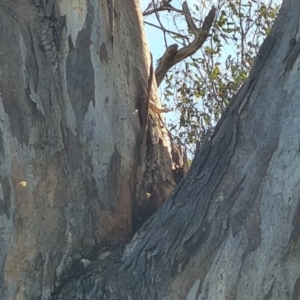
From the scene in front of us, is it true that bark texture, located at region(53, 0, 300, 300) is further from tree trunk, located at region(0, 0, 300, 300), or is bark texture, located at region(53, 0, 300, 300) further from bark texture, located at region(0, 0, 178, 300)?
bark texture, located at region(0, 0, 178, 300)

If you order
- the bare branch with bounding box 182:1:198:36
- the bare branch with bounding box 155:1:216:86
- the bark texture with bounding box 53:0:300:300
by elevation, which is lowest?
the bark texture with bounding box 53:0:300:300

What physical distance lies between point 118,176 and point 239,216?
506mm

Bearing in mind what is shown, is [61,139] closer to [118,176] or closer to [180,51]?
[118,176]

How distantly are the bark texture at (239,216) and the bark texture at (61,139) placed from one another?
0.15m

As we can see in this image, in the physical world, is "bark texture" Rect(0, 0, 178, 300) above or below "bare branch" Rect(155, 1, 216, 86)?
below

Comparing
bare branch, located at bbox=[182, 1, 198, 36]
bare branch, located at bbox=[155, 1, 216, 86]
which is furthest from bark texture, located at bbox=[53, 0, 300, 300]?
bare branch, located at bbox=[182, 1, 198, 36]

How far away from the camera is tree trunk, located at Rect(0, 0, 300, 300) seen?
1761 mm

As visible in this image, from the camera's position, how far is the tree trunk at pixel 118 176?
5.78 feet

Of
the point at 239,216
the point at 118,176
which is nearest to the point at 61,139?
the point at 118,176

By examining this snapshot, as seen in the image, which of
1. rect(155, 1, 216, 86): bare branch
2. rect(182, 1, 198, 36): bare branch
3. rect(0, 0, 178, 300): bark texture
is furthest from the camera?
rect(182, 1, 198, 36): bare branch

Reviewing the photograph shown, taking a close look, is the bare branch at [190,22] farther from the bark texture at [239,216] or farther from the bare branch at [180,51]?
the bark texture at [239,216]

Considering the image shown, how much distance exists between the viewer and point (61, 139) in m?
2.08

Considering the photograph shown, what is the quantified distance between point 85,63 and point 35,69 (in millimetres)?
165

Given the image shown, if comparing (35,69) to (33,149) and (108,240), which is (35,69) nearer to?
(33,149)
